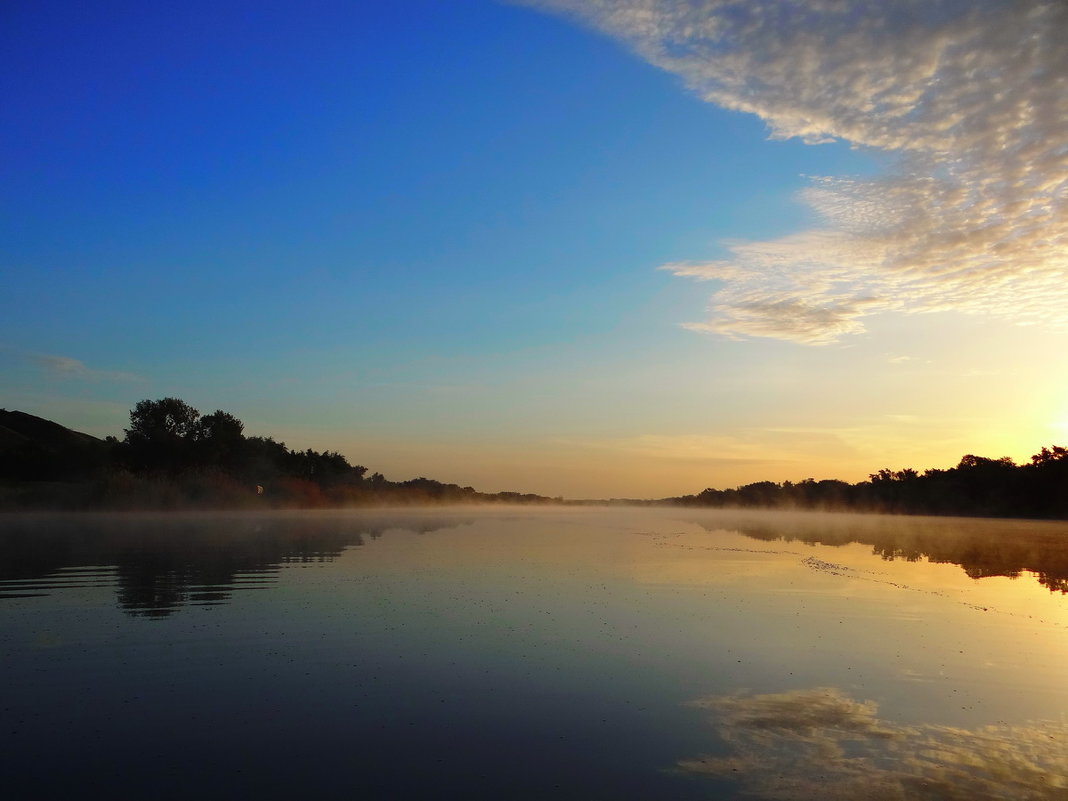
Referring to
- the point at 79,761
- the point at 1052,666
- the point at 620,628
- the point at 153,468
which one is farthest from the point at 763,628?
the point at 153,468

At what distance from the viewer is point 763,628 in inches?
710

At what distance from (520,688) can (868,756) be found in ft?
18.0

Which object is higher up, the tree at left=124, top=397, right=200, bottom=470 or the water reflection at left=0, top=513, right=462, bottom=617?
the tree at left=124, top=397, right=200, bottom=470

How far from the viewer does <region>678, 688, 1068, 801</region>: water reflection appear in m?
8.53

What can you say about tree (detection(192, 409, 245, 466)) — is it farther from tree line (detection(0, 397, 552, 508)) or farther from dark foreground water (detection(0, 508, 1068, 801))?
dark foreground water (detection(0, 508, 1068, 801))

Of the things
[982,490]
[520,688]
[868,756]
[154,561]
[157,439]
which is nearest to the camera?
→ [868,756]

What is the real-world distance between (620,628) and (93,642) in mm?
11456

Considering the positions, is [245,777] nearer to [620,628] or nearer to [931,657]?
[620,628]

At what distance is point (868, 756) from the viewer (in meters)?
9.57

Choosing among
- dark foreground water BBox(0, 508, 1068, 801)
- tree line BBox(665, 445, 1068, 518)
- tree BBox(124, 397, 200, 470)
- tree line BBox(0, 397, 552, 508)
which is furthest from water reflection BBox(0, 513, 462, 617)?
tree line BBox(665, 445, 1068, 518)

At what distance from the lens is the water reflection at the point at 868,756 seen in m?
8.53

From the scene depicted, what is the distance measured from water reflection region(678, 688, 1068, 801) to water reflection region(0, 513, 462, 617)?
47.8 feet

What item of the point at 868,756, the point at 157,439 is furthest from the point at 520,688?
the point at 157,439

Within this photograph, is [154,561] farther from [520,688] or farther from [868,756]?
[868,756]
